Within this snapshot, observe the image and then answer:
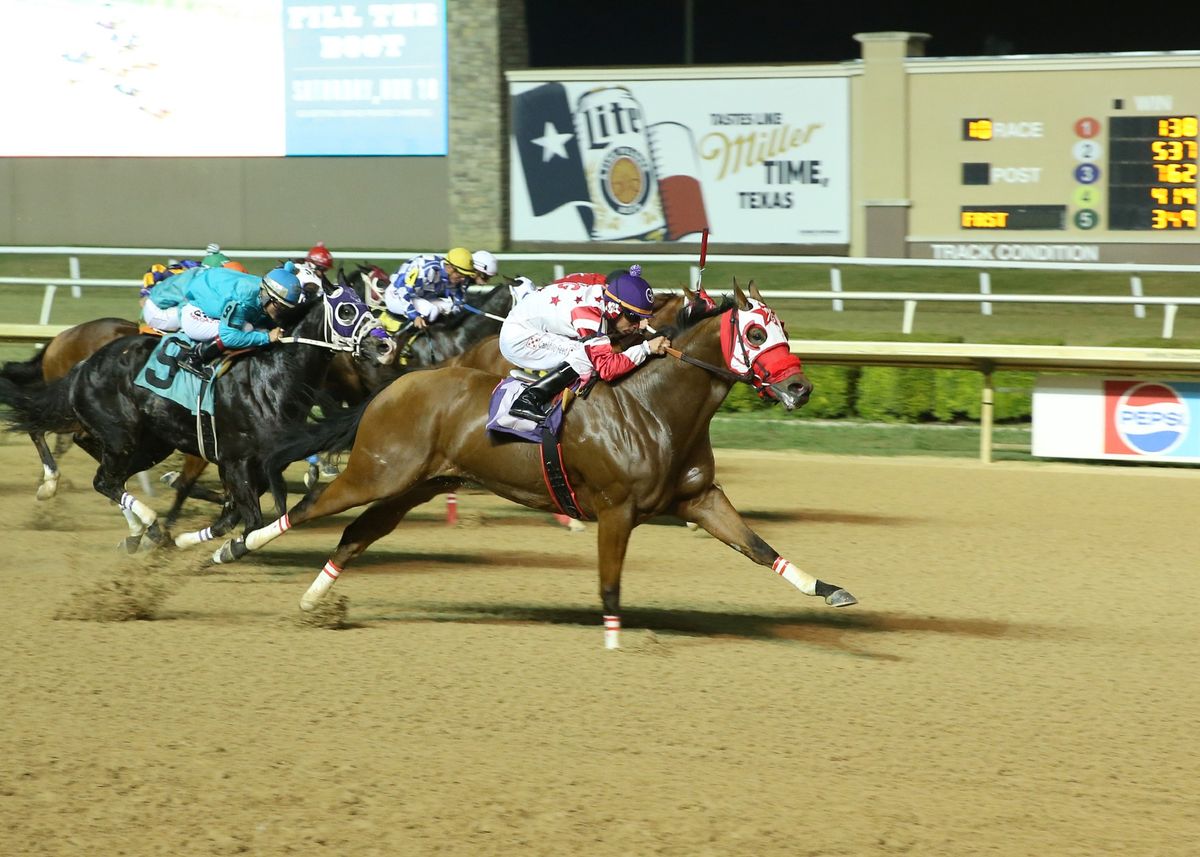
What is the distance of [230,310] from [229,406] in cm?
51

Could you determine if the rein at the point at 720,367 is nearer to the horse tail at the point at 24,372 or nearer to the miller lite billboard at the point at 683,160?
the horse tail at the point at 24,372

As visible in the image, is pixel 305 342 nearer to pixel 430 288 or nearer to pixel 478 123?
pixel 430 288

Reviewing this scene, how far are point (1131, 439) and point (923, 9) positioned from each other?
40.9 ft

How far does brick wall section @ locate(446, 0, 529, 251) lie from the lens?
70.3 ft

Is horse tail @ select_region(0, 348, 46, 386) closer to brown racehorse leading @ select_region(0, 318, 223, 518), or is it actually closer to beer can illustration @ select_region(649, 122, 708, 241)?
brown racehorse leading @ select_region(0, 318, 223, 518)

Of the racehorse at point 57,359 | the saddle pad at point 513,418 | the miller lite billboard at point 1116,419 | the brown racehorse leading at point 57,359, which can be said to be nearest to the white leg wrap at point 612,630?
the saddle pad at point 513,418

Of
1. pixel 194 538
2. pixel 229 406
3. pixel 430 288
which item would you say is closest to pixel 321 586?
pixel 194 538

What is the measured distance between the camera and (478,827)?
411cm

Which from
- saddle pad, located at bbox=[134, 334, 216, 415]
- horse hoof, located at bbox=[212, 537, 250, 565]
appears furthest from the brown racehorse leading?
horse hoof, located at bbox=[212, 537, 250, 565]

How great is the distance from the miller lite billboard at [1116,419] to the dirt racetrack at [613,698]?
6.94 ft

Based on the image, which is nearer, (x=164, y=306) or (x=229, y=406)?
(x=229, y=406)

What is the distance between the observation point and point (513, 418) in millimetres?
6137

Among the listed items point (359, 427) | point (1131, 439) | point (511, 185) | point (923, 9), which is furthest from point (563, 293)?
point (923, 9)

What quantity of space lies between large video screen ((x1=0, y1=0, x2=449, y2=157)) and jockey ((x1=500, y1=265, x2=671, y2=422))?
14753 mm
